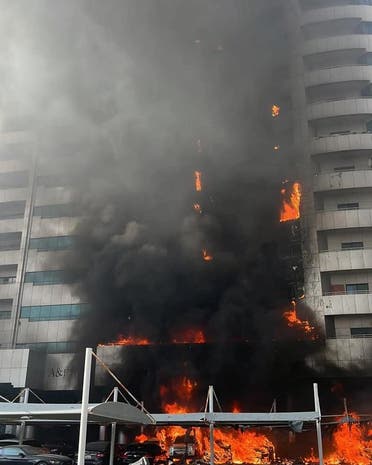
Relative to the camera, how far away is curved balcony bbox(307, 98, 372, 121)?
40.5 metres

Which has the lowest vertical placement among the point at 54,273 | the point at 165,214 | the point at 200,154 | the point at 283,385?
the point at 283,385

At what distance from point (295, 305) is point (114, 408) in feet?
88.9

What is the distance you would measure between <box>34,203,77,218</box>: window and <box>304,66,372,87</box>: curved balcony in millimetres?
25797

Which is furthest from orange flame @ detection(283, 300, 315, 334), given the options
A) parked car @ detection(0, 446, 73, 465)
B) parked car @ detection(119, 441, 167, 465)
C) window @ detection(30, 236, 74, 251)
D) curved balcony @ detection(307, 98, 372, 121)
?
parked car @ detection(0, 446, 73, 465)

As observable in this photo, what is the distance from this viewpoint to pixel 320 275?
123 ft

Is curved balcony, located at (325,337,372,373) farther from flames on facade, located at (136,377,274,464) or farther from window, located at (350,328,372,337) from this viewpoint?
flames on facade, located at (136,377,274,464)

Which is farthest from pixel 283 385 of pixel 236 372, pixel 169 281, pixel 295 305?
pixel 169 281

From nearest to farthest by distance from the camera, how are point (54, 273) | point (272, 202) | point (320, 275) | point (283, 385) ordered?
point (283, 385), point (320, 275), point (272, 202), point (54, 273)

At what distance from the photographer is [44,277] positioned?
45.2 m

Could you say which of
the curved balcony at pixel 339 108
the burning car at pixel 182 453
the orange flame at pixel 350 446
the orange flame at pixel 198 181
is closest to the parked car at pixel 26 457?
the burning car at pixel 182 453

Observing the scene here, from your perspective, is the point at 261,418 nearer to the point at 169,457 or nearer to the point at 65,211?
the point at 169,457

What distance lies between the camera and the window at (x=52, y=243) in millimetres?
45438

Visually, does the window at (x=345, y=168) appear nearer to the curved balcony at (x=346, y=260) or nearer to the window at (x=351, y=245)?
the window at (x=351, y=245)

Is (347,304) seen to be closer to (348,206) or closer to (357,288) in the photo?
(357,288)
